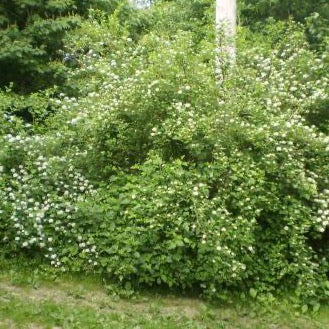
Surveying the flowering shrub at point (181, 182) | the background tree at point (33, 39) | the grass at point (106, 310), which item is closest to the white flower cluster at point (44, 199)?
the flowering shrub at point (181, 182)

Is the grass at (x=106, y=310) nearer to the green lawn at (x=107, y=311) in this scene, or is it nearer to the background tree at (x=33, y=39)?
the green lawn at (x=107, y=311)

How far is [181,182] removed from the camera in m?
4.96

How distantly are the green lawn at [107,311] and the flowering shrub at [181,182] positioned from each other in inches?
8.6

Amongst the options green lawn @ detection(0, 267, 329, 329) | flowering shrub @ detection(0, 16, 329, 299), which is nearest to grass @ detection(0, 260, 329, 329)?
green lawn @ detection(0, 267, 329, 329)

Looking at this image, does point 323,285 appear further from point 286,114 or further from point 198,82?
Answer: point 198,82

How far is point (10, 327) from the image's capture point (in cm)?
427

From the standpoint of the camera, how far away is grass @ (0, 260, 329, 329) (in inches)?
177

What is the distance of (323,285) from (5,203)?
360 centimetres

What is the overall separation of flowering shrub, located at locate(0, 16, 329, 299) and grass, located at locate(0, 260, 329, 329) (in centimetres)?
22

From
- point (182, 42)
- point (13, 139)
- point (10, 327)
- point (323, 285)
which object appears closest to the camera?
point (10, 327)

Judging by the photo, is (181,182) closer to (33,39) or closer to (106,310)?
(106,310)

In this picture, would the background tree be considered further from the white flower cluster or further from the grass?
the grass

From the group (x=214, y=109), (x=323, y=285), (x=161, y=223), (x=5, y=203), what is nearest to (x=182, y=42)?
(x=214, y=109)

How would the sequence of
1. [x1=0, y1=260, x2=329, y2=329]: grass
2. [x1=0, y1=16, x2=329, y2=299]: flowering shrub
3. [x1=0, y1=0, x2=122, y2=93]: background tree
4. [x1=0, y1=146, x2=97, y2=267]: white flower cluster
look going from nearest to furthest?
1. [x1=0, y1=260, x2=329, y2=329]: grass
2. [x1=0, y1=16, x2=329, y2=299]: flowering shrub
3. [x1=0, y1=146, x2=97, y2=267]: white flower cluster
4. [x1=0, y1=0, x2=122, y2=93]: background tree
